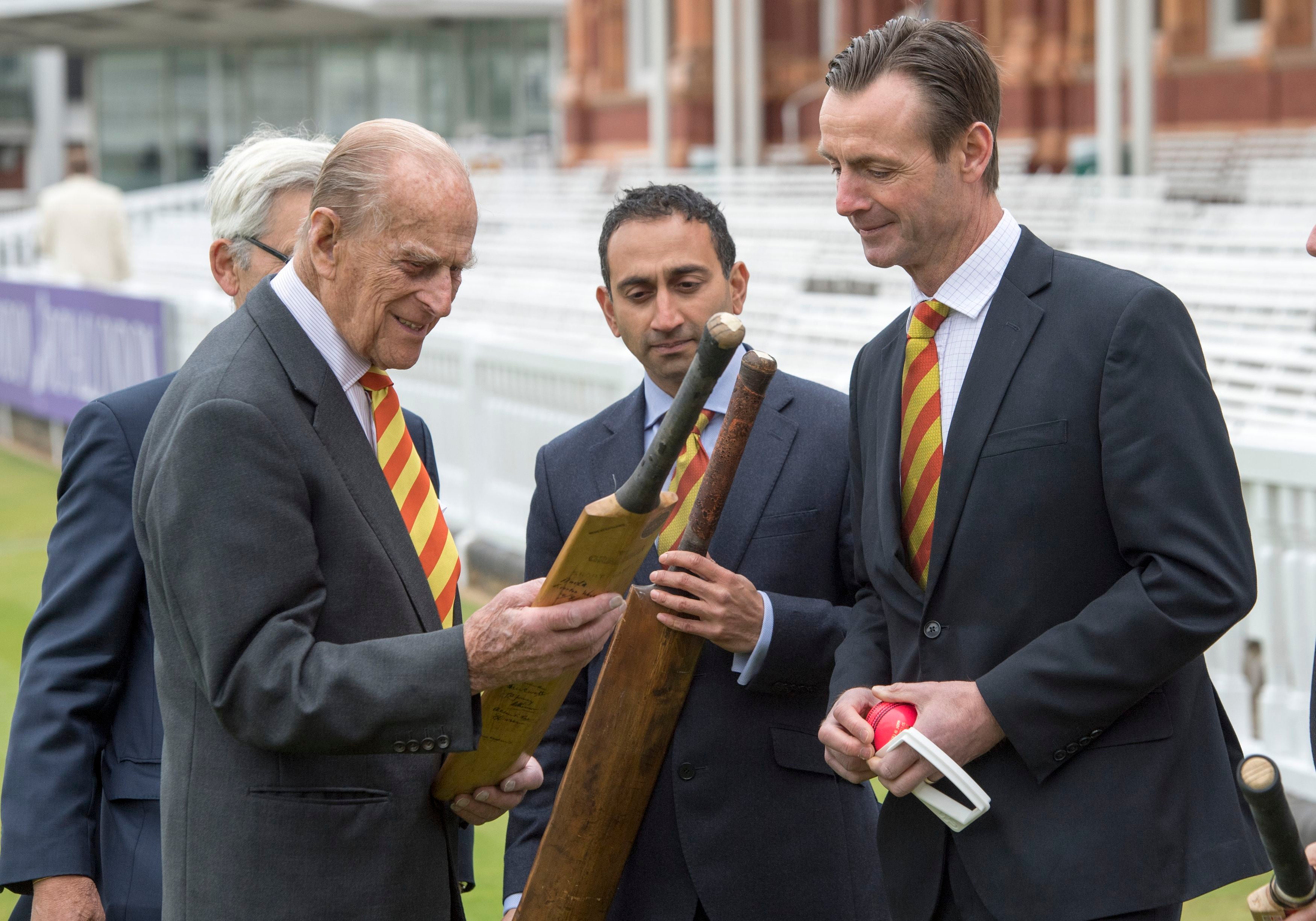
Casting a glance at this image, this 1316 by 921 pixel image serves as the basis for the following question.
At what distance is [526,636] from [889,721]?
58 cm

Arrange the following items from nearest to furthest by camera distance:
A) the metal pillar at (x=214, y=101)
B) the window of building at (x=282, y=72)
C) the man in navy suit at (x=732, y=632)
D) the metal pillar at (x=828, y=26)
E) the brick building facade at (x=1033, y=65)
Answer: the man in navy suit at (x=732, y=632)
the brick building facade at (x=1033, y=65)
the metal pillar at (x=828, y=26)
the window of building at (x=282, y=72)
the metal pillar at (x=214, y=101)

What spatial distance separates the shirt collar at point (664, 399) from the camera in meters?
2.89

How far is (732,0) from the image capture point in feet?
54.7

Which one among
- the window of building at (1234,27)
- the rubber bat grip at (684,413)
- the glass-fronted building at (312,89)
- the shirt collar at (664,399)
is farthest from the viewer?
the glass-fronted building at (312,89)

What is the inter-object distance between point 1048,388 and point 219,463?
1.22 meters

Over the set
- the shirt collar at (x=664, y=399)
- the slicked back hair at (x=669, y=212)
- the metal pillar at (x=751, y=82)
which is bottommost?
the shirt collar at (x=664, y=399)

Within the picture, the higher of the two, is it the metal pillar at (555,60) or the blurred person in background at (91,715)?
the metal pillar at (555,60)

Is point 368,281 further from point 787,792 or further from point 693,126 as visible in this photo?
point 693,126

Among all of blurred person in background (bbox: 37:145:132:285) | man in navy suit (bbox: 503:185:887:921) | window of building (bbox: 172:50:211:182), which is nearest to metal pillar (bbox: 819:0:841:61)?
blurred person in background (bbox: 37:145:132:285)

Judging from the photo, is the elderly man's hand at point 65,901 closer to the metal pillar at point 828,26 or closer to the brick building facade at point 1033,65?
the brick building facade at point 1033,65

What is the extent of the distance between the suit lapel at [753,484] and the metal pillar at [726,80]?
14.6 m

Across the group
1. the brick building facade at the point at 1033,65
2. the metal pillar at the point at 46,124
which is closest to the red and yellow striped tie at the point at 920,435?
the brick building facade at the point at 1033,65

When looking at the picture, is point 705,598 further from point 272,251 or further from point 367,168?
point 272,251

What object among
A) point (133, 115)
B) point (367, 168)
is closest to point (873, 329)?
point (367, 168)
